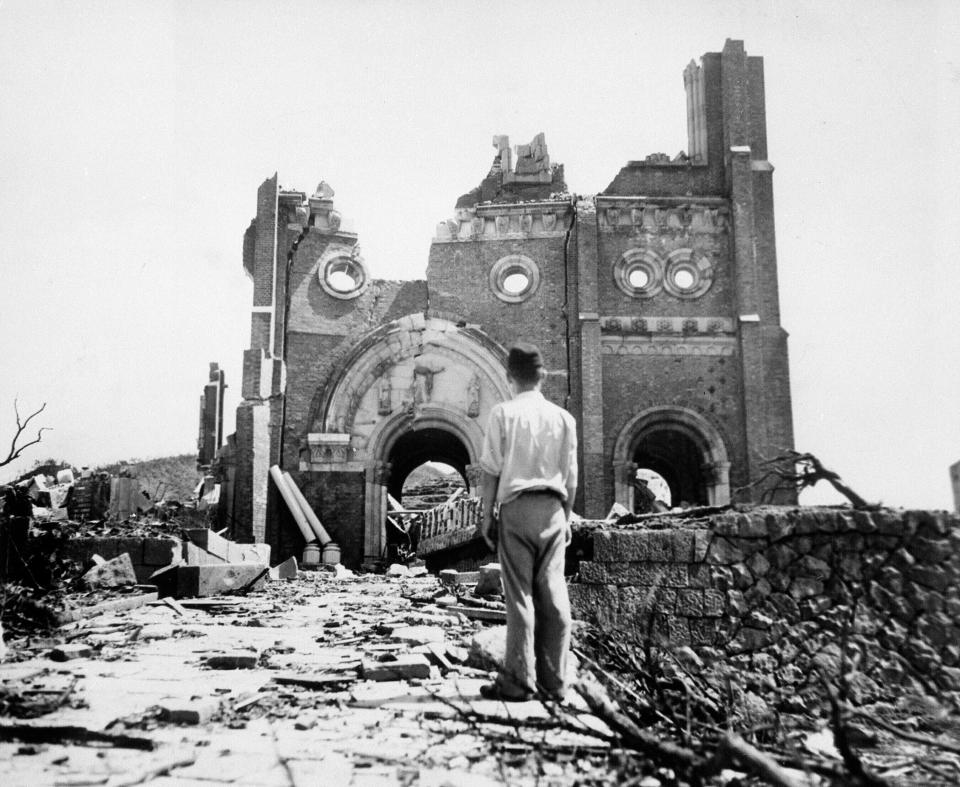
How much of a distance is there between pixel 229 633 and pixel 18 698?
3261 mm

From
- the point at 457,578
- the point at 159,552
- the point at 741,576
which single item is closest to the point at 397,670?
the point at 741,576

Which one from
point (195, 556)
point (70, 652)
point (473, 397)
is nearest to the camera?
point (70, 652)

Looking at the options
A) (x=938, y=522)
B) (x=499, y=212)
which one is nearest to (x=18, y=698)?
(x=938, y=522)

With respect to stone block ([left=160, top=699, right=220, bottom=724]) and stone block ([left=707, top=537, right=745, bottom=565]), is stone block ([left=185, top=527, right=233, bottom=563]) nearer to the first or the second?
stone block ([left=707, top=537, right=745, bottom=565])

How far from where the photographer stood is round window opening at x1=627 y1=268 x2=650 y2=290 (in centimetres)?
2102

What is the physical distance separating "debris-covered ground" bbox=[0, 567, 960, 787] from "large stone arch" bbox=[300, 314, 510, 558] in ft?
40.7

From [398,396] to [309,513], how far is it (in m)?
3.60

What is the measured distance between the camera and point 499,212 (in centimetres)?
2109

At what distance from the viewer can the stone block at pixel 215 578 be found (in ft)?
30.8

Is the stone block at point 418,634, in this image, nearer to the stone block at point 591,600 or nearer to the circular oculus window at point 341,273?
the stone block at point 591,600

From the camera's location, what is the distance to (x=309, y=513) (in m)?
18.9

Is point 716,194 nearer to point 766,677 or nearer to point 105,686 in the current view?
point 766,677

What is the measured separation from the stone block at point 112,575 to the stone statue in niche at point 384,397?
11072 millimetres

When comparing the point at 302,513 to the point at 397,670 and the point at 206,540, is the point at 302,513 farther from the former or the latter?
the point at 397,670
